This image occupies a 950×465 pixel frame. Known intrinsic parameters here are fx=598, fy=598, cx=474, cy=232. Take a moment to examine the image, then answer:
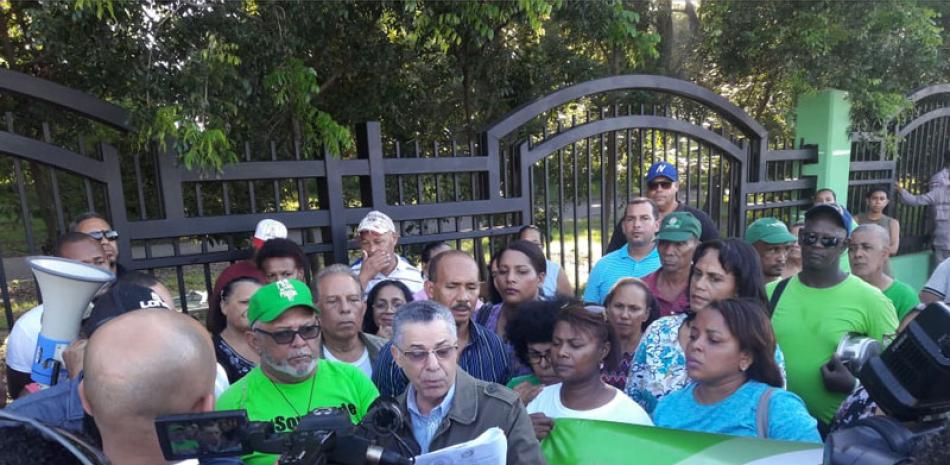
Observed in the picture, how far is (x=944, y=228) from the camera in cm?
747

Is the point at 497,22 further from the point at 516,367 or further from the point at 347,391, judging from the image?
the point at 347,391

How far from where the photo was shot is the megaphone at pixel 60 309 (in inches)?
85.9

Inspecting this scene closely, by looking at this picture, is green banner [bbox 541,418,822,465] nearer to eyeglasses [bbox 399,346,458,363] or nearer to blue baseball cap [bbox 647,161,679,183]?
eyeglasses [bbox 399,346,458,363]

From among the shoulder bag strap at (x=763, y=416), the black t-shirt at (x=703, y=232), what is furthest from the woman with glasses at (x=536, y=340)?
the black t-shirt at (x=703, y=232)

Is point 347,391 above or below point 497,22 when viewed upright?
below

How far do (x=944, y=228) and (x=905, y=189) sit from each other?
2.24 ft

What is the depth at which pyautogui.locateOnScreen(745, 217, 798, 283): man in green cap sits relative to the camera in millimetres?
3699

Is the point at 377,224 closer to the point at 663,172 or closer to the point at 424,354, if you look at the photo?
the point at 424,354

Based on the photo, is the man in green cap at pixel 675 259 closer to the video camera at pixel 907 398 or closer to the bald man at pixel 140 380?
the video camera at pixel 907 398

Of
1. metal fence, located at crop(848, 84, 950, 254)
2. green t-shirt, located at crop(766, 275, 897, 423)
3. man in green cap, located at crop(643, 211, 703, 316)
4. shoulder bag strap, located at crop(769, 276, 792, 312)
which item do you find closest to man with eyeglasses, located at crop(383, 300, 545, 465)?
man in green cap, located at crop(643, 211, 703, 316)

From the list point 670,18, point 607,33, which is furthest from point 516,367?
point 670,18

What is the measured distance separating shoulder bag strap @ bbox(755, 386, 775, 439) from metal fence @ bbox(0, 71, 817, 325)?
2707 millimetres

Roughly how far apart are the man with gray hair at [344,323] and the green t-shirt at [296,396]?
14.5 inches

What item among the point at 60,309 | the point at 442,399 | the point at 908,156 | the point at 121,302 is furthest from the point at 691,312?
the point at 908,156
